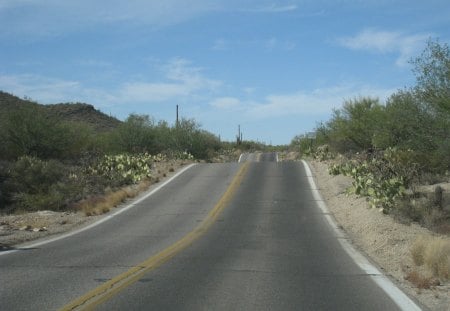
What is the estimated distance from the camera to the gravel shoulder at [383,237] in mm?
8469

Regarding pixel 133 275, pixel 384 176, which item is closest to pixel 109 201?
pixel 384 176

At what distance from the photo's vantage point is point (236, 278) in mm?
9297

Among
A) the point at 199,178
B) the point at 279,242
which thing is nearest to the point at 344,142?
the point at 199,178

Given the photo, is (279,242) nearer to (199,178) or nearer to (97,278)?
(97,278)

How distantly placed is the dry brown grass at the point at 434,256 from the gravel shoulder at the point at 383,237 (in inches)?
8.6

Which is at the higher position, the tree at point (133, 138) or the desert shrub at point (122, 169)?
the tree at point (133, 138)

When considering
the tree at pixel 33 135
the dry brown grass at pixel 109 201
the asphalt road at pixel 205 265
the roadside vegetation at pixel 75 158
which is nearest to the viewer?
the asphalt road at pixel 205 265

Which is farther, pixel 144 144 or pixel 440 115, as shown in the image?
pixel 144 144

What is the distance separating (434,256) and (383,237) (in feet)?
11.5

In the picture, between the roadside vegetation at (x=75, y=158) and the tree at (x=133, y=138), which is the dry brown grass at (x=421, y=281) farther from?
the tree at (x=133, y=138)

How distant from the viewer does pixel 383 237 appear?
536 inches

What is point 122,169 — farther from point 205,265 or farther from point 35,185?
point 205,265

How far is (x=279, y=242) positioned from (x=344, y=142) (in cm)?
2728

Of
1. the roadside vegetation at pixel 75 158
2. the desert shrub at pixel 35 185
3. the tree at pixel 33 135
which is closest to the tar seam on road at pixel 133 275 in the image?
the roadside vegetation at pixel 75 158
